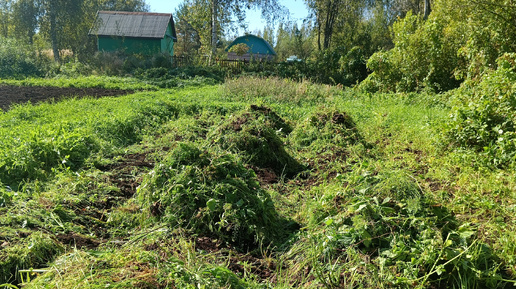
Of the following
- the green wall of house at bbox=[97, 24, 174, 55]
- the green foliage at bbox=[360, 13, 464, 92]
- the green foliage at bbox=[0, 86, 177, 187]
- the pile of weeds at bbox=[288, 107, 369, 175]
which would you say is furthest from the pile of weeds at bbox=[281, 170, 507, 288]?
the green wall of house at bbox=[97, 24, 174, 55]

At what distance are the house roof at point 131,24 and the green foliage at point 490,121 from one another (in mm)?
25957

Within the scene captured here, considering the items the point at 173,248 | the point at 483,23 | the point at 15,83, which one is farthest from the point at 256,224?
the point at 15,83

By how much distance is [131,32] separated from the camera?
2761cm

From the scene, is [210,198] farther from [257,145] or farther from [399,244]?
[257,145]

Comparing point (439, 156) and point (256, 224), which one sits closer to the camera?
point (256, 224)

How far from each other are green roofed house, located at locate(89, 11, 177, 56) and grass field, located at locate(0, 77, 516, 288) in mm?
23747

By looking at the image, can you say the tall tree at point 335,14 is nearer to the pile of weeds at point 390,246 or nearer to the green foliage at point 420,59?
the green foliage at point 420,59

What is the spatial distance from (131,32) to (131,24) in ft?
3.18

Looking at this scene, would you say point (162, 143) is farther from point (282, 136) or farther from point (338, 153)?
point (338, 153)

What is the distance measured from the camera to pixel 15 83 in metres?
13.6

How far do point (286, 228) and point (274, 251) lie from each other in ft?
1.29

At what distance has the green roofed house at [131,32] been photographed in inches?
1070

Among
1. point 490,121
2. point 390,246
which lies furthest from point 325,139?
point 390,246

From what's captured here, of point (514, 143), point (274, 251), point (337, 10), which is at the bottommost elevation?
point (274, 251)
